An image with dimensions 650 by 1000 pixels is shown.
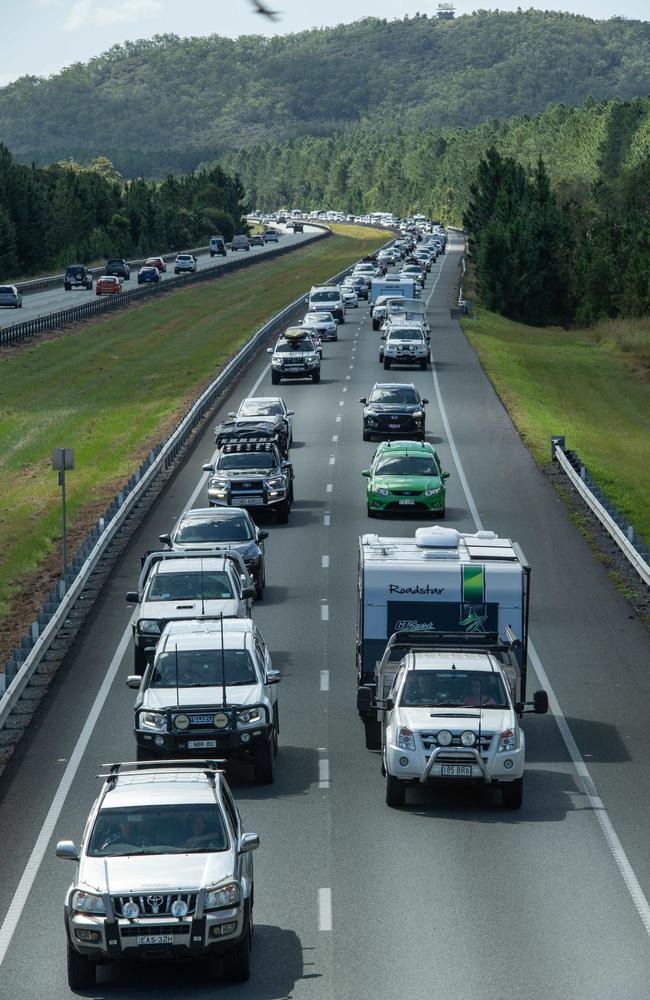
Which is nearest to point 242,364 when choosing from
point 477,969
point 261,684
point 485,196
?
point 261,684

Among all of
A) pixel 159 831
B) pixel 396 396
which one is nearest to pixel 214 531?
pixel 159 831

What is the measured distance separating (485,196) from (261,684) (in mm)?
125420

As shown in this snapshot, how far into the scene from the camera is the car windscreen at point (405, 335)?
72188 millimetres

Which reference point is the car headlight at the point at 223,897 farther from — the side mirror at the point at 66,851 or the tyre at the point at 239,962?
the side mirror at the point at 66,851

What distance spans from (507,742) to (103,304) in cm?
8817

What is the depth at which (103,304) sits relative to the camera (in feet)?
342

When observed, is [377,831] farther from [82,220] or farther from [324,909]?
[82,220]

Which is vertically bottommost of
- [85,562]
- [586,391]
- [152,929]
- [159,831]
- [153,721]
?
[586,391]

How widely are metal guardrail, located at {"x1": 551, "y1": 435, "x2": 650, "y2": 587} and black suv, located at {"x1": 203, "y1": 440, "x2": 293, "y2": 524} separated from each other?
7.82 m

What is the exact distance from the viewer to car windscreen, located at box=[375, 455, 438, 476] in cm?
4047

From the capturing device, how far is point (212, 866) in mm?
13742

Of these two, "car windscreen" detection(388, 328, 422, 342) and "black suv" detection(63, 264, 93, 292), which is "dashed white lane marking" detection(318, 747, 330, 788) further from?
"black suv" detection(63, 264, 93, 292)

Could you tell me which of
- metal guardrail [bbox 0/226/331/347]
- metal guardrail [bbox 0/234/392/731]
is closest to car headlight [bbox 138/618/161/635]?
metal guardrail [bbox 0/234/392/731]

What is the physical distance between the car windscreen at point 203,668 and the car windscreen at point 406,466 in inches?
767
